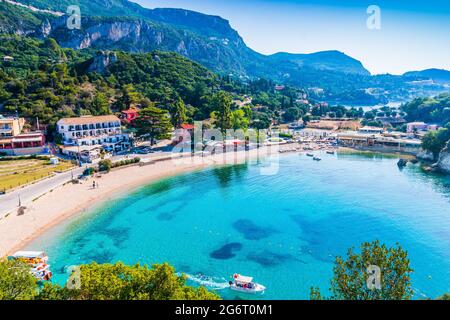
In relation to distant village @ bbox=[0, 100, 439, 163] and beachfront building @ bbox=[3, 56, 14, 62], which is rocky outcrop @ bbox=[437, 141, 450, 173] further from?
beachfront building @ bbox=[3, 56, 14, 62]

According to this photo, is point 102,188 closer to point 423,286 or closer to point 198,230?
point 198,230

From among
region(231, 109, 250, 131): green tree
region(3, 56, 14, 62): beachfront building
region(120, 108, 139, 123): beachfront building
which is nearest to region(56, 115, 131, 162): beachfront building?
region(120, 108, 139, 123): beachfront building

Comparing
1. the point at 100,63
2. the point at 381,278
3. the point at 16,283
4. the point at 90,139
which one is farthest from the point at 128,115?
the point at 381,278

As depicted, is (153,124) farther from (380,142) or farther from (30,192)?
(380,142)

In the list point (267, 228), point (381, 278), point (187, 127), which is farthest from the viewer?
point (187, 127)

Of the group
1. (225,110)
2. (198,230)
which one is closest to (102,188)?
(198,230)
